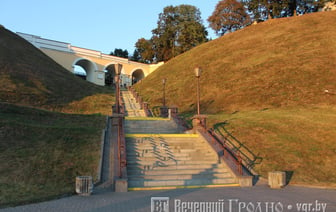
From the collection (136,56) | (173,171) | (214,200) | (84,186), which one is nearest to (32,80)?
(173,171)

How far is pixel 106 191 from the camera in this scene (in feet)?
31.2

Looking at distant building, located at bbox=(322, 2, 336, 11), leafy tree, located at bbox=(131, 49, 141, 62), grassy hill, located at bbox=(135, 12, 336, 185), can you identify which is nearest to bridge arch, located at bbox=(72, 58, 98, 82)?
grassy hill, located at bbox=(135, 12, 336, 185)

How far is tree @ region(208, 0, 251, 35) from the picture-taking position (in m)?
63.5

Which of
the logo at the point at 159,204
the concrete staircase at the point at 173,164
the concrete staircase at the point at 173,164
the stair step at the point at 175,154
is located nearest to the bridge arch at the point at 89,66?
the concrete staircase at the point at 173,164

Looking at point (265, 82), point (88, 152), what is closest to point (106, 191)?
point (88, 152)

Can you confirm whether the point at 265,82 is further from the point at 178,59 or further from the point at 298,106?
the point at 178,59

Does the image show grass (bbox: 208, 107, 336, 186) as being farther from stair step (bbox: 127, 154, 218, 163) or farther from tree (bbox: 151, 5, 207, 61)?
tree (bbox: 151, 5, 207, 61)

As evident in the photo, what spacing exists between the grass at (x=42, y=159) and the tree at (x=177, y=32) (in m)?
52.0

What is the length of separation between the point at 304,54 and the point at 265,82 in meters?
7.71

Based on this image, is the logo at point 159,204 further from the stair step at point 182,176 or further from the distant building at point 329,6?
the distant building at point 329,6

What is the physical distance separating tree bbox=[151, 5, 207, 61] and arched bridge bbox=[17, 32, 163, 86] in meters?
5.84

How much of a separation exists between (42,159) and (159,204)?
208 inches

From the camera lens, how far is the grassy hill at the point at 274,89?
1334cm

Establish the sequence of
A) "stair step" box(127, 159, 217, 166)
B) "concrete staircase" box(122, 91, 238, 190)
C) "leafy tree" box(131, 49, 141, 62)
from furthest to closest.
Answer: "leafy tree" box(131, 49, 141, 62), "stair step" box(127, 159, 217, 166), "concrete staircase" box(122, 91, 238, 190)
